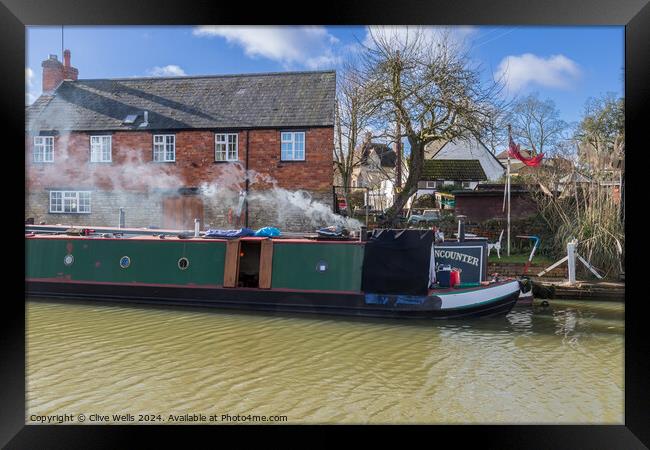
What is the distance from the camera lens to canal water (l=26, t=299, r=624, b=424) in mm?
5254

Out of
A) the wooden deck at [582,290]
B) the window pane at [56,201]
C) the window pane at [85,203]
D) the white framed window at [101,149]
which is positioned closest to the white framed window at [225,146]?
the white framed window at [101,149]

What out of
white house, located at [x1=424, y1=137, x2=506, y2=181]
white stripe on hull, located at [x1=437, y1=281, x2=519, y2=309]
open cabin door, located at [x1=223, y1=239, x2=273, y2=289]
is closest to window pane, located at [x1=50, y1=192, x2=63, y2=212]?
open cabin door, located at [x1=223, y1=239, x2=273, y2=289]

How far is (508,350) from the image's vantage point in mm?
7457

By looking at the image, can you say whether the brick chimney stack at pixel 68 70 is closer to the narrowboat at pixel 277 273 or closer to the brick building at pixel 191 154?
the brick building at pixel 191 154

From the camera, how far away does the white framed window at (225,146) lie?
679 inches

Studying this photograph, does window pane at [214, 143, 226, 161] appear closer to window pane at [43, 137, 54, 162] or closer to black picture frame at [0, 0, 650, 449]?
window pane at [43, 137, 54, 162]

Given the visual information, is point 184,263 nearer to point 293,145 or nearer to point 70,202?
point 293,145

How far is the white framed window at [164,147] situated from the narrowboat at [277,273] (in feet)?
21.4

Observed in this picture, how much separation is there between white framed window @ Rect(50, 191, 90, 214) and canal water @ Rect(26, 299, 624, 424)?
8292mm

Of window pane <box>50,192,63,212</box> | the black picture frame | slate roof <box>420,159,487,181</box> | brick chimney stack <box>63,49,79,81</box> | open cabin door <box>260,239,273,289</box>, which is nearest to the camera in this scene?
the black picture frame

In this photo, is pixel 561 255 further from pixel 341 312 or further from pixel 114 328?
pixel 114 328

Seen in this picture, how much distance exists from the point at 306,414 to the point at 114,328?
457 cm
